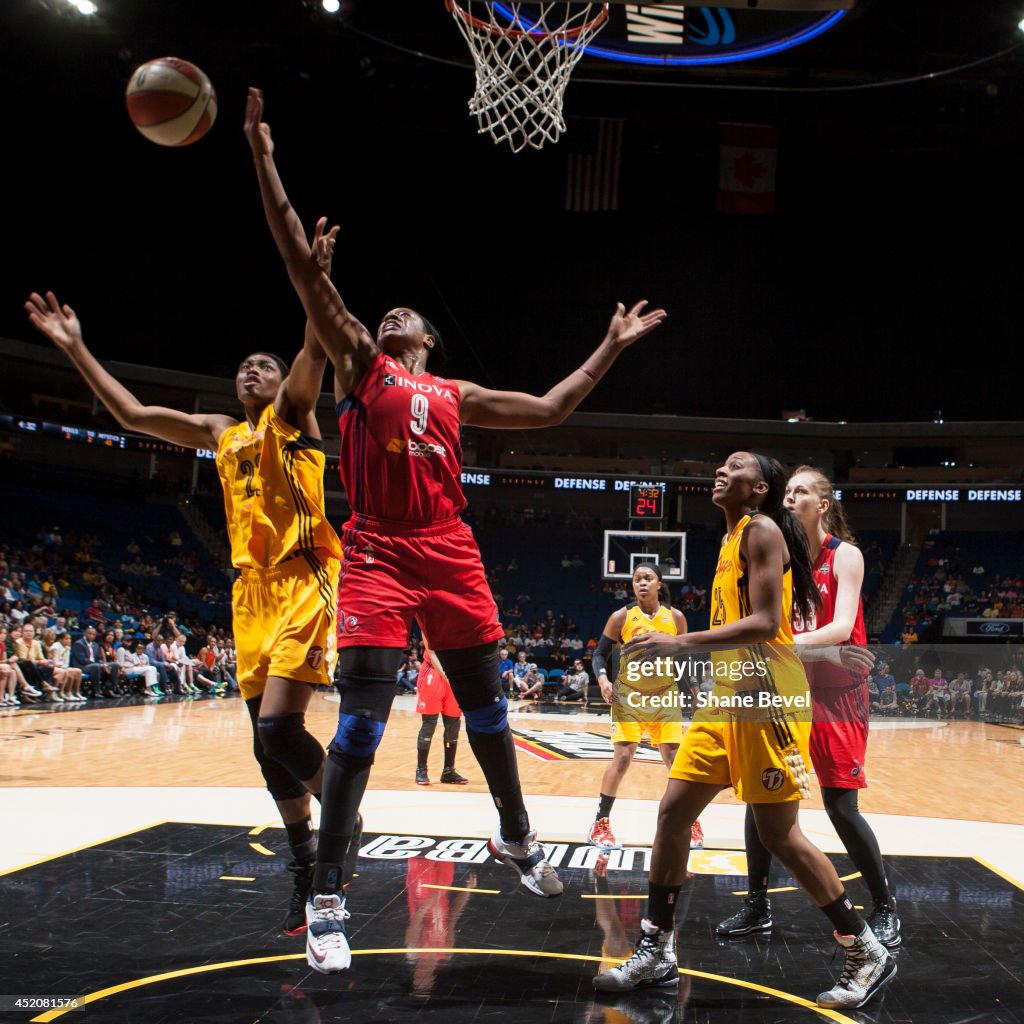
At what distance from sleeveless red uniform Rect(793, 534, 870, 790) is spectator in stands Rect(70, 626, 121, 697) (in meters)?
14.9

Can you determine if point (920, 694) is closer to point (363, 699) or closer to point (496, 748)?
point (496, 748)

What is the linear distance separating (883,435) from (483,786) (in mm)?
27325

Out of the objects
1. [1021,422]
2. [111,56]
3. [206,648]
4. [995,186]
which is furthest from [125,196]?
[1021,422]

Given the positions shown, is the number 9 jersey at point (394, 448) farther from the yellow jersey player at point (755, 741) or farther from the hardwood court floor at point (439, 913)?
the hardwood court floor at point (439, 913)

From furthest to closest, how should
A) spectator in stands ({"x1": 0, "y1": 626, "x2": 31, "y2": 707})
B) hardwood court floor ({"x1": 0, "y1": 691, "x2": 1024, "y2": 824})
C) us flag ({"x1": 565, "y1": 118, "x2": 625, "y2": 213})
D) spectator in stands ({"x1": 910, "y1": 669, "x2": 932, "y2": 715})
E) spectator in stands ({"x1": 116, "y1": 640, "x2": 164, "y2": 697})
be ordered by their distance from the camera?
spectator in stands ({"x1": 910, "y1": 669, "x2": 932, "y2": 715}) < us flag ({"x1": 565, "y1": 118, "x2": 625, "y2": 213}) < spectator in stands ({"x1": 116, "y1": 640, "x2": 164, "y2": 697}) < spectator in stands ({"x1": 0, "y1": 626, "x2": 31, "y2": 707}) < hardwood court floor ({"x1": 0, "y1": 691, "x2": 1024, "y2": 824})

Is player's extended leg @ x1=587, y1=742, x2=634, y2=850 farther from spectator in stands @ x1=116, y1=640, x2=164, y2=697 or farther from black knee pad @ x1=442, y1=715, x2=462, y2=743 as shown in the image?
spectator in stands @ x1=116, y1=640, x2=164, y2=697

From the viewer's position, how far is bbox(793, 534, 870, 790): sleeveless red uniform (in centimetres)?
410

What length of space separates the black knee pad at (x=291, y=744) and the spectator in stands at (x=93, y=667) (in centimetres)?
1403

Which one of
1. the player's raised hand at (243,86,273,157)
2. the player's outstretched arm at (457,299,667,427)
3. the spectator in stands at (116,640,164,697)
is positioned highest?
the player's raised hand at (243,86,273,157)

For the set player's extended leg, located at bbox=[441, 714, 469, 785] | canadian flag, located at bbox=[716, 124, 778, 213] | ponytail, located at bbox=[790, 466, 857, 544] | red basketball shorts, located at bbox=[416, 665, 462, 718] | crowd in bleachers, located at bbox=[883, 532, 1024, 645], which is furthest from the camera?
crowd in bleachers, located at bbox=[883, 532, 1024, 645]

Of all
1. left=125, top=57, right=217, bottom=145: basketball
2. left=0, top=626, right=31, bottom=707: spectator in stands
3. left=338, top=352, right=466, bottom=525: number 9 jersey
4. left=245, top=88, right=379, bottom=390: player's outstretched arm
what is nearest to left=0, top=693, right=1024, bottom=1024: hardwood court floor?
left=338, top=352, right=466, bottom=525: number 9 jersey

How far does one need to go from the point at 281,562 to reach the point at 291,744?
77cm

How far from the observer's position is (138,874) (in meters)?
4.79

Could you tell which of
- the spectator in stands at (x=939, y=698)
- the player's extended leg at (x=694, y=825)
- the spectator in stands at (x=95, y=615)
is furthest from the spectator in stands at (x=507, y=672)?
the player's extended leg at (x=694, y=825)
